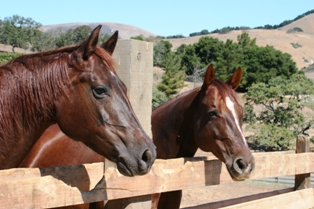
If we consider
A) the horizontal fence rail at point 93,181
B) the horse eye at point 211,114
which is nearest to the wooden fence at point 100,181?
the horizontal fence rail at point 93,181

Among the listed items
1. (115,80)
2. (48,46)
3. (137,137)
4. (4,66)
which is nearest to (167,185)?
(137,137)

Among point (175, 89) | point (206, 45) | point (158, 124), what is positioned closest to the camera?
point (158, 124)

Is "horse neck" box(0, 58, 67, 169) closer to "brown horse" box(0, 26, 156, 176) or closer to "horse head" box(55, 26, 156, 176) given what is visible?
"brown horse" box(0, 26, 156, 176)

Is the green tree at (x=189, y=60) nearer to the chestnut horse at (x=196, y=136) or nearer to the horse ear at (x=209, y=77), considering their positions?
the chestnut horse at (x=196, y=136)

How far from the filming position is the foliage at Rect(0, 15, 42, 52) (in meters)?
49.3

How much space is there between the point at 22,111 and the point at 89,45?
1.99 feet

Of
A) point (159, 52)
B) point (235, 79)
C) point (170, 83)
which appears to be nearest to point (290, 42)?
point (159, 52)

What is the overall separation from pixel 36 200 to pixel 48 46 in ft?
155

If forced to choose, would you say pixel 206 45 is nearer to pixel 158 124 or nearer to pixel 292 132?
pixel 292 132

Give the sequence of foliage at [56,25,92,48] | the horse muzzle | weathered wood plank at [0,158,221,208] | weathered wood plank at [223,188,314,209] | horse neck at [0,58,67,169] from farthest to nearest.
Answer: foliage at [56,25,92,48]
weathered wood plank at [223,188,314,209]
the horse muzzle
horse neck at [0,58,67,169]
weathered wood plank at [0,158,221,208]

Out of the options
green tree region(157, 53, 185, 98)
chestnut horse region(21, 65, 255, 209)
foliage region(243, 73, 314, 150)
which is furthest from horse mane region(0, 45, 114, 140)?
green tree region(157, 53, 185, 98)

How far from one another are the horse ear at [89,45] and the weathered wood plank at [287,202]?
5.78 ft

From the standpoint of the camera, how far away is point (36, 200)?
1979 millimetres

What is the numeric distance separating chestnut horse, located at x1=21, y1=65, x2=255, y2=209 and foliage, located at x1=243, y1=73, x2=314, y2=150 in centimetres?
1972
